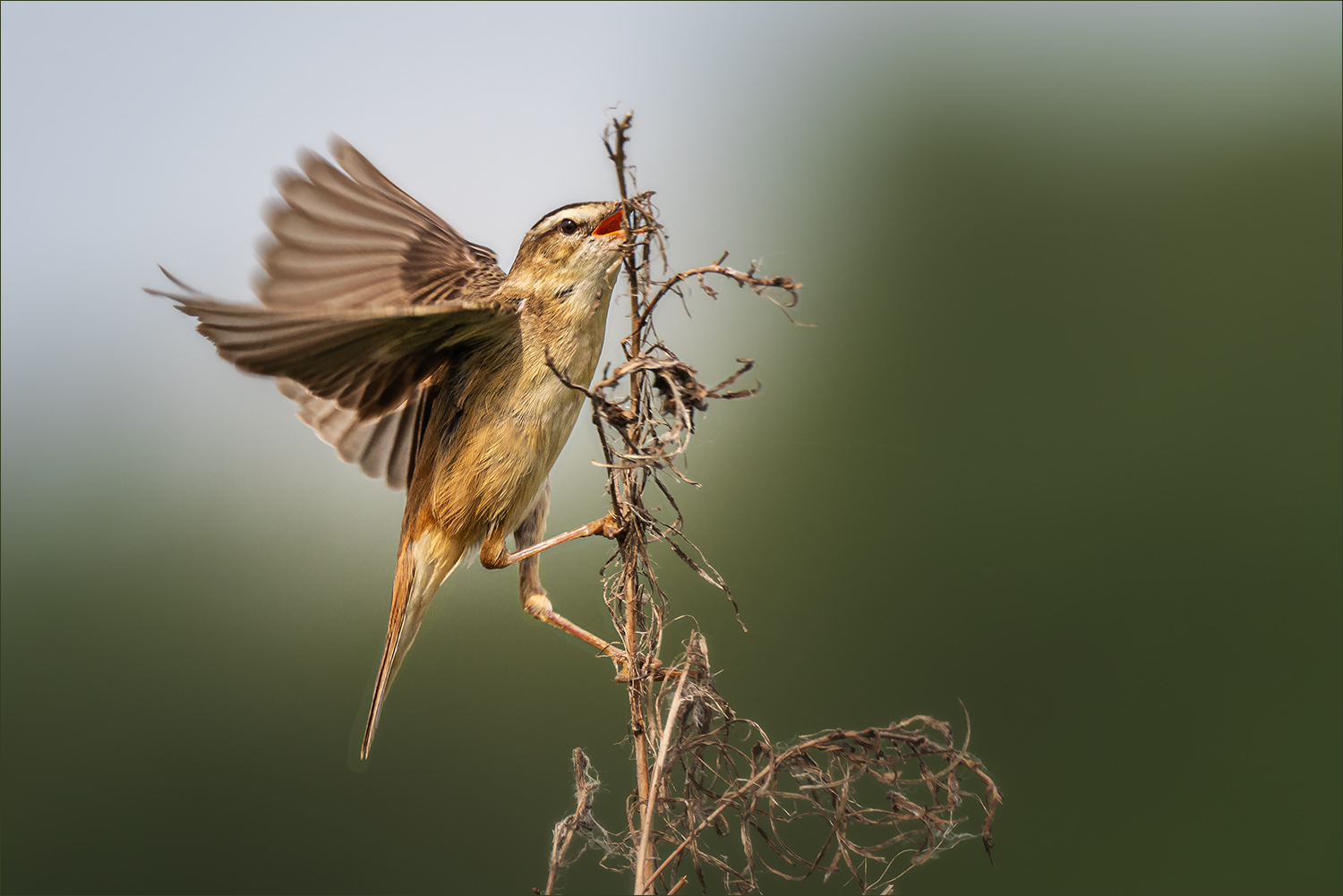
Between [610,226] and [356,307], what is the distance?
558 mm

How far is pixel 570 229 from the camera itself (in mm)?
1626

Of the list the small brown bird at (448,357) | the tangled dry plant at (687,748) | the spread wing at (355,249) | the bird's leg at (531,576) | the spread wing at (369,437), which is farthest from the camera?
the spread wing at (369,437)

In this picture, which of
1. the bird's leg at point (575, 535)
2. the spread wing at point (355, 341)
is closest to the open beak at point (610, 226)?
the spread wing at point (355, 341)

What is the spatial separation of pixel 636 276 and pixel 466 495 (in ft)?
2.41

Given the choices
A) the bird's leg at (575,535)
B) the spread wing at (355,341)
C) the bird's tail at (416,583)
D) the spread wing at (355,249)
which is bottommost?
the bird's tail at (416,583)

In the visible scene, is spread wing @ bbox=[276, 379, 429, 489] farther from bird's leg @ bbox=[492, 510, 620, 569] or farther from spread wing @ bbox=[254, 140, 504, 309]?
bird's leg @ bbox=[492, 510, 620, 569]

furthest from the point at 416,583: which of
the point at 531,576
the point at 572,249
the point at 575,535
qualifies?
the point at 572,249

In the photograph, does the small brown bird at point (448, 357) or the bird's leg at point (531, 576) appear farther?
the bird's leg at point (531, 576)

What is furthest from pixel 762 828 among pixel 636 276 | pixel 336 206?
pixel 336 206

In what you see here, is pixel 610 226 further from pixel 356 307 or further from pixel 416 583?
pixel 416 583

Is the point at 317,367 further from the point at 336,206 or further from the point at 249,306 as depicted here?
the point at 336,206

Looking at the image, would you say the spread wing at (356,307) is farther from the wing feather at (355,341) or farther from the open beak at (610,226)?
Result: the open beak at (610,226)

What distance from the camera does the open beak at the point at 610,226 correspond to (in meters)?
1.59

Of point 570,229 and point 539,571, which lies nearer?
point 570,229
